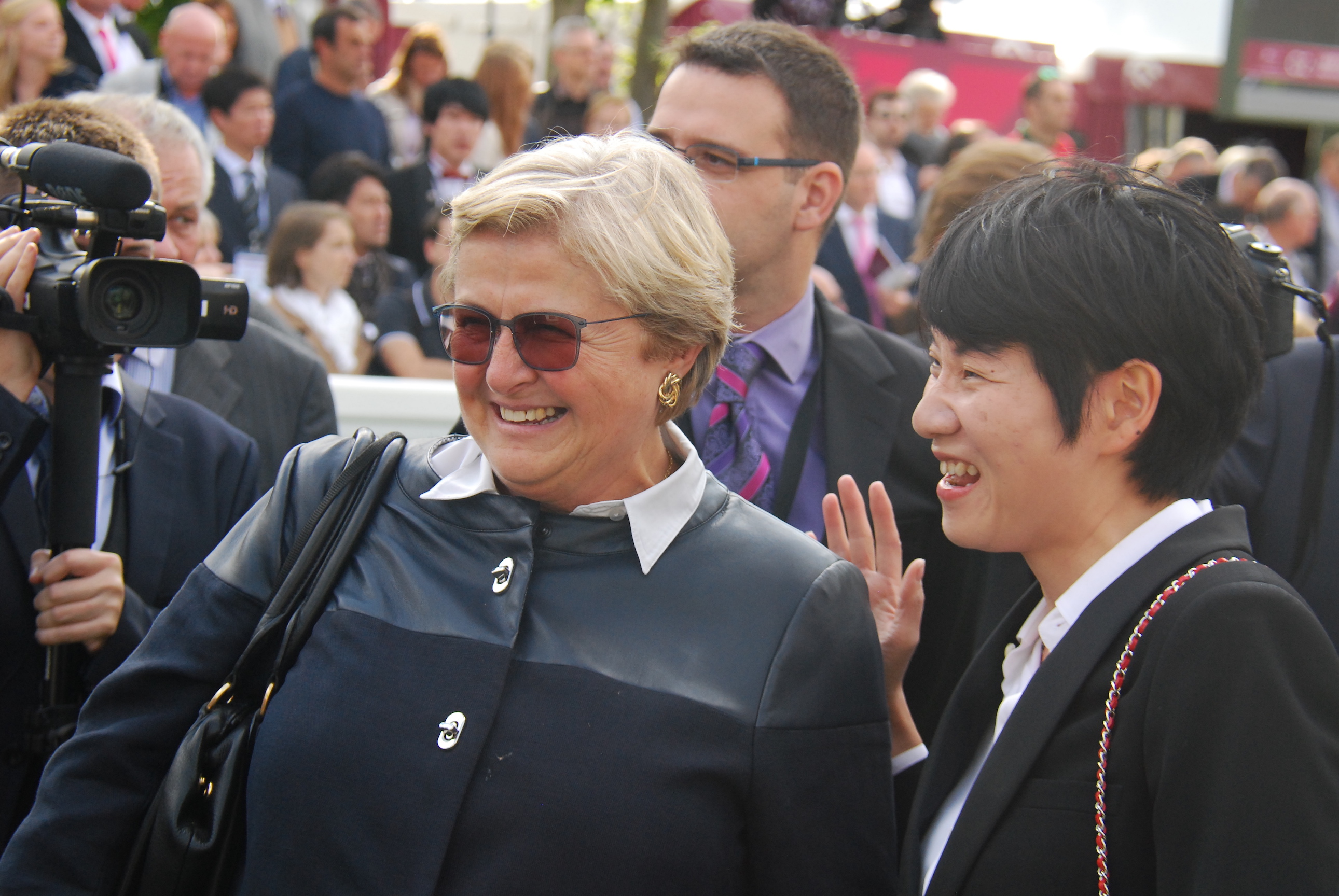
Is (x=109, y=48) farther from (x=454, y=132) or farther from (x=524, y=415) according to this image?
(x=524, y=415)

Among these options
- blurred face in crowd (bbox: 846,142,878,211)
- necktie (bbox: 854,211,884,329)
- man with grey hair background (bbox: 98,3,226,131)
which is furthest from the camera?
blurred face in crowd (bbox: 846,142,878,211)

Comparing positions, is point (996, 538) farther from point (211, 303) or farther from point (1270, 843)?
point (211, 303)

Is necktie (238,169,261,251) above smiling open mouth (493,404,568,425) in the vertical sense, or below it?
below

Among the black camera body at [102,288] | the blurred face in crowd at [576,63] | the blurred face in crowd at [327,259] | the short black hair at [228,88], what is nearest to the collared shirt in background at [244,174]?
the short black hair at [228,88]

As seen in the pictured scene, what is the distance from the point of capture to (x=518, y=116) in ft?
27.3

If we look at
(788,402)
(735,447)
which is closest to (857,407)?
(788,402)

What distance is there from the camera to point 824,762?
1.78 m

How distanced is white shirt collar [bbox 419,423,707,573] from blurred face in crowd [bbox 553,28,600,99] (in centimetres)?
759

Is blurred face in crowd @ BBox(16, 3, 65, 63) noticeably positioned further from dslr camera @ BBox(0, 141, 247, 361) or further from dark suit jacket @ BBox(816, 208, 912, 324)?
dslr camera @ BBox(0, 141, 247, 361)

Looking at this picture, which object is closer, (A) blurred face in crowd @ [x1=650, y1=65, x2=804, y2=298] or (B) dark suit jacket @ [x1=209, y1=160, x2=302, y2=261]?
(A) blurred face in crowd @ [x1=650, y1=65, x2=804, y2=298]

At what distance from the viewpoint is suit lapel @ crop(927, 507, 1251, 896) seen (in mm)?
1685

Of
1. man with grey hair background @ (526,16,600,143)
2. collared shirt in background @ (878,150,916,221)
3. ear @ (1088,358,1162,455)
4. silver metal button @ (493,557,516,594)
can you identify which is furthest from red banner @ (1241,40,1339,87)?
silver metal button @ (493,557,516,594)

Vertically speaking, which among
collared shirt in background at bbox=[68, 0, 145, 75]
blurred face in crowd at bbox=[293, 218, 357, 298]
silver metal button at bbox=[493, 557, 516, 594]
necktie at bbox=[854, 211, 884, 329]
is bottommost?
necktie at bbox=[854, 211, 884, 329]

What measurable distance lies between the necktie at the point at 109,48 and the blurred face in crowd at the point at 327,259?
251 cm
